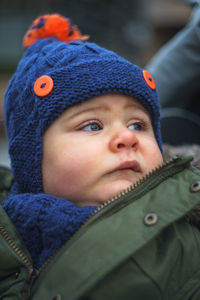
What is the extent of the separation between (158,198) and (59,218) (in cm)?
29

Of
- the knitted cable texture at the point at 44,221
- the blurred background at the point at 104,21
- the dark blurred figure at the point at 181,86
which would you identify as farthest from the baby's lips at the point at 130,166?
the blurred background at the point at 104,21

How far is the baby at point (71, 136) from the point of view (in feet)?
3.49

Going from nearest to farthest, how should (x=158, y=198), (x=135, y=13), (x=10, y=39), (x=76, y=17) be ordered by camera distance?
(x=158, y=198) < (x=76, y=17) < (x=135, y=13) < (x=10, y=39)

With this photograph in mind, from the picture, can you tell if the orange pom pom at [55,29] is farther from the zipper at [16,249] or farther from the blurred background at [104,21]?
the blurred background at [104,21]

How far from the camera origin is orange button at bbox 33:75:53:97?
116cm

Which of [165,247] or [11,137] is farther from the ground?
[11,137]

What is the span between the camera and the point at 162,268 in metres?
0.92

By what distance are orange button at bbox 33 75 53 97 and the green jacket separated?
0.44 metres

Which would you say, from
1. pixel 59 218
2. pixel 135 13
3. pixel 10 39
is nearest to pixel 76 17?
pixel 135 13

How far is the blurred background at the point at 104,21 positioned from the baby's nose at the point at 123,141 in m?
4.11

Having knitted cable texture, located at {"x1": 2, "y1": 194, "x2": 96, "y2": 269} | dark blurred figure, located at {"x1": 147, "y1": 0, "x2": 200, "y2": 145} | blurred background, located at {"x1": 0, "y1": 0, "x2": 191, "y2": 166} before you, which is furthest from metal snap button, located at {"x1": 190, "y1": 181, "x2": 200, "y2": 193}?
blurred background, located at {"x1": 0, "y1": 0, "x2": 191, "y2": 166}

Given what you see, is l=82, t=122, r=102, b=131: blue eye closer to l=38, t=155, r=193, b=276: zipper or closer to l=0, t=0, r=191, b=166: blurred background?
l=38, t=155, r=193, b=276: zipper

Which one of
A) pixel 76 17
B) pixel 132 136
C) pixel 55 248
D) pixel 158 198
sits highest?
pixel 76 17

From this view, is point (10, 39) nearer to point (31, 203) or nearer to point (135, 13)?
point (135, 13)
